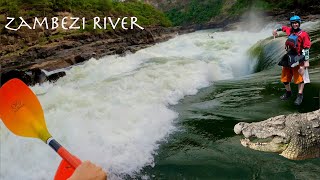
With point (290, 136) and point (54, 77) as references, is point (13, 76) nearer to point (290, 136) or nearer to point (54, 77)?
point (54, 77)

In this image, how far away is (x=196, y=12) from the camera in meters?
73.9

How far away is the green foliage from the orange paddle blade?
6785 cm

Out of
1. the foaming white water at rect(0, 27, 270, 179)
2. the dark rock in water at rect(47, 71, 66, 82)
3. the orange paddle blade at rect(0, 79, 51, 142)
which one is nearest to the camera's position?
the orange paddle blade at rect(0, 79, 51, 142)

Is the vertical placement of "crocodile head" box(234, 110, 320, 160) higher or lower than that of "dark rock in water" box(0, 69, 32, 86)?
higher

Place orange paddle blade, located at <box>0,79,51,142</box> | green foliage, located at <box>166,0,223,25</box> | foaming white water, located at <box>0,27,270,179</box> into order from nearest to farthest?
orange paddle blade, located at <box>0,79,51,142</box> → foaming white water, located at <box>0,27,270,179</box> → green foliage, located at <box>166,0,223,25</box>

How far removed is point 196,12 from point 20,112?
7415cm

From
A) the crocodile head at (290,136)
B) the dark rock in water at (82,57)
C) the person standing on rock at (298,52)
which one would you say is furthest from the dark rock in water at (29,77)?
the crocodile head at (290,136)

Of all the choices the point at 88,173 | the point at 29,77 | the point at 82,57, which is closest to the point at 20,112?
the point at 88,173

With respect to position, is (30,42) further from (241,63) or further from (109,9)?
(241,63)

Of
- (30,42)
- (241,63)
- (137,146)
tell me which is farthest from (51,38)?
(137,146)

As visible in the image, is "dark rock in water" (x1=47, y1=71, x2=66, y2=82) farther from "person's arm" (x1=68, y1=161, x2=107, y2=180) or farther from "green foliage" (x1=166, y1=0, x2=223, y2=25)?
"green foliage" (x1=166, y1=0, x2=223, y2=25)

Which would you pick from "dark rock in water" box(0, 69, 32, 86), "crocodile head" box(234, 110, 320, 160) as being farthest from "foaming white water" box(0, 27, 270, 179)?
"dark rock in water" box(0, 69, 32, 86)

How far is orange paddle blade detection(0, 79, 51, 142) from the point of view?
2.11m

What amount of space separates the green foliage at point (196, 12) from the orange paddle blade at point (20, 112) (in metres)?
67.8
